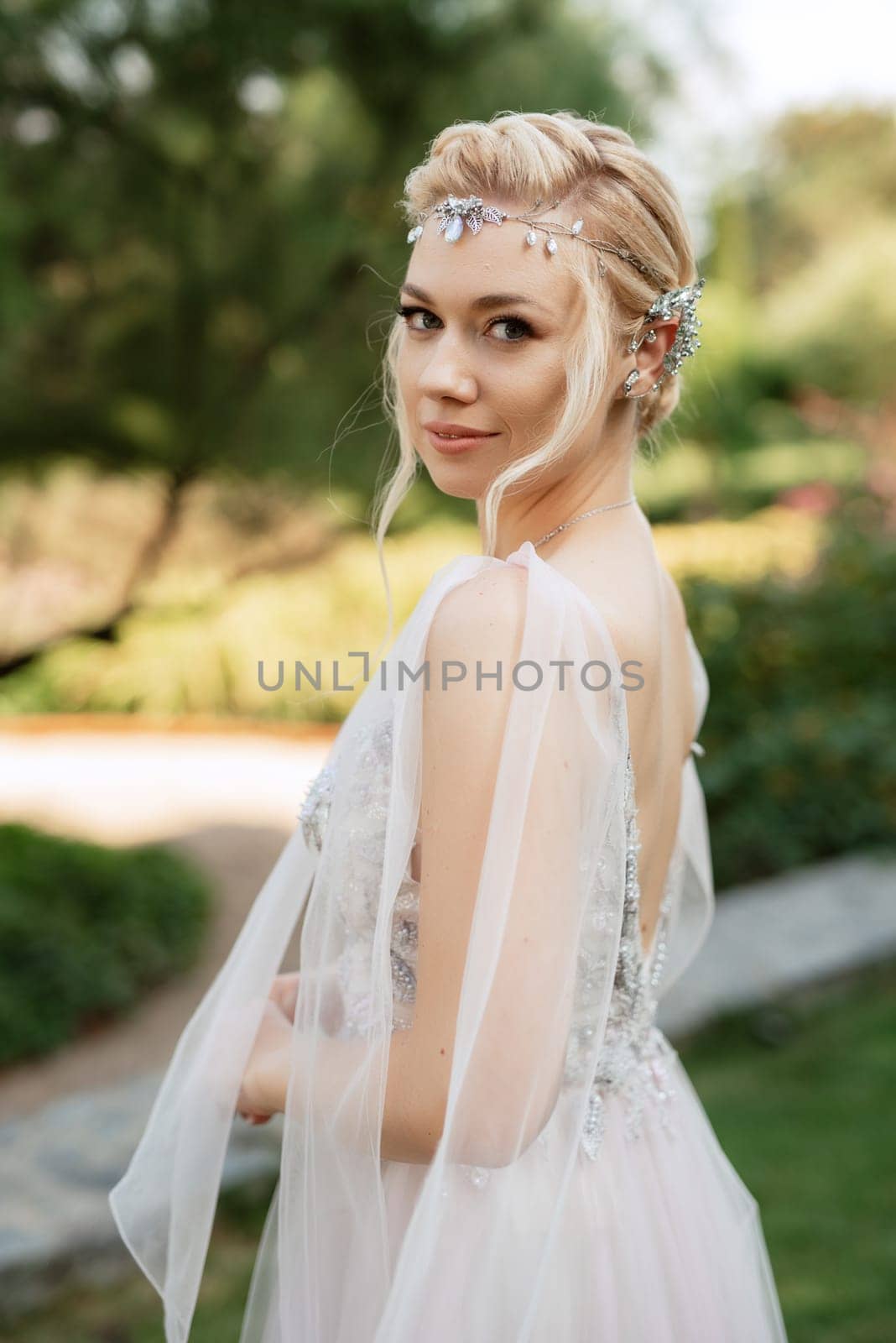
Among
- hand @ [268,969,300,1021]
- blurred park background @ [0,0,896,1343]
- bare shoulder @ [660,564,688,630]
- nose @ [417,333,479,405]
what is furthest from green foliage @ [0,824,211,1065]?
nose @ [417,333,479,405]

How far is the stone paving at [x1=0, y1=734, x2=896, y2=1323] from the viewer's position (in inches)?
106

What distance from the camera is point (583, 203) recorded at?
4.25 feet

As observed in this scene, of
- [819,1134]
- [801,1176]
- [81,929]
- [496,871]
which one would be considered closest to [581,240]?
[496,871]

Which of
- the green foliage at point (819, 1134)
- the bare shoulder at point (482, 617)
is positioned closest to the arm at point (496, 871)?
the bare shoulder at point (482, 617)

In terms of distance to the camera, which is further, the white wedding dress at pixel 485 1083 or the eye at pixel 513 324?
the eye at pixel 513 324

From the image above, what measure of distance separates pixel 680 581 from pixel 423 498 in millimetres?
3250

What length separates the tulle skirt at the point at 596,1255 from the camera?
1.29m

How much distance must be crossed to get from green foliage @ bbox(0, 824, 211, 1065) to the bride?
8.91 ft

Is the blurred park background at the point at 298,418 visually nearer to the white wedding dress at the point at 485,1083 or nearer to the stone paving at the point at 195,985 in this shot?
the stone paving at the point at 195,985

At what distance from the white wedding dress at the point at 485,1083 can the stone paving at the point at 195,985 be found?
1.47 meters

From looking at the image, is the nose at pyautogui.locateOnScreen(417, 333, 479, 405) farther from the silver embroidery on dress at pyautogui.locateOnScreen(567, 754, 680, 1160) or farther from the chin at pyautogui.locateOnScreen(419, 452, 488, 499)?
the silver embroidery on dress at pyautogui.locateOnScreen(567, 754, 680, 1160)

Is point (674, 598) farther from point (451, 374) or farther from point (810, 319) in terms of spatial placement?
point (810, 319)

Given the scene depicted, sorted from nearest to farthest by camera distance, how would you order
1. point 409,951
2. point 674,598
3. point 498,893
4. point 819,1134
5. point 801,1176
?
point 498,893
point 409,951
point 674,598
point 801,1176
point 819,1134

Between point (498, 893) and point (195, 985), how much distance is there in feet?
11.7
